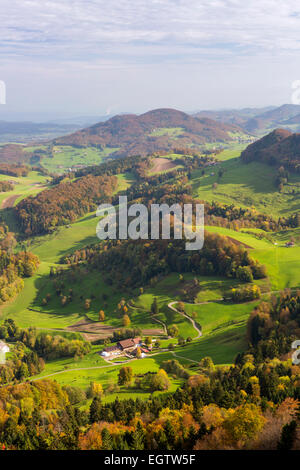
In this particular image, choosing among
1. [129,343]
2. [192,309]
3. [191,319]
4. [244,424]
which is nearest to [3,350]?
[129,343]

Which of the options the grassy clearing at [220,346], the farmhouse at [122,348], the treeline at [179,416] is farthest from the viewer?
the farmhouse at [122,348]

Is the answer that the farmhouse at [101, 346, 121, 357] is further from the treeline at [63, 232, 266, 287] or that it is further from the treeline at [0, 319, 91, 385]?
the treeline at [63, 232, 266, 287]

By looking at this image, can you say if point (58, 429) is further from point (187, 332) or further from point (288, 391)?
point (187, 332)

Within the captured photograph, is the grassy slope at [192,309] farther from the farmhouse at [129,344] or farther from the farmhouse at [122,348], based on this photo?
the farmhouse at [129,344]

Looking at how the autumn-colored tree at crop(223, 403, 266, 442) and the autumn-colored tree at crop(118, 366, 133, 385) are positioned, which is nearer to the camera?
the autumn-colored tree at crop(223, 403, 266, 442)

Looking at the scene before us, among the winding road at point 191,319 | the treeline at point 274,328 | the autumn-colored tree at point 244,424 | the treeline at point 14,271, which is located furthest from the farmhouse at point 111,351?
the treeline at point 14,271

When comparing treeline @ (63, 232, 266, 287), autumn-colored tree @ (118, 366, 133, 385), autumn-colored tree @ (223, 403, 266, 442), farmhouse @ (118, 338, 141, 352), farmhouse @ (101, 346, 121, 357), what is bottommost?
farmhouse @ (101, 346, 121, 357)

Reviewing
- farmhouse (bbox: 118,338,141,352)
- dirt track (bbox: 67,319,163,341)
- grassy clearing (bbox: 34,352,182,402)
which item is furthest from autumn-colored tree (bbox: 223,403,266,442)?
dirt track (bbox: 67,319,163,341)
